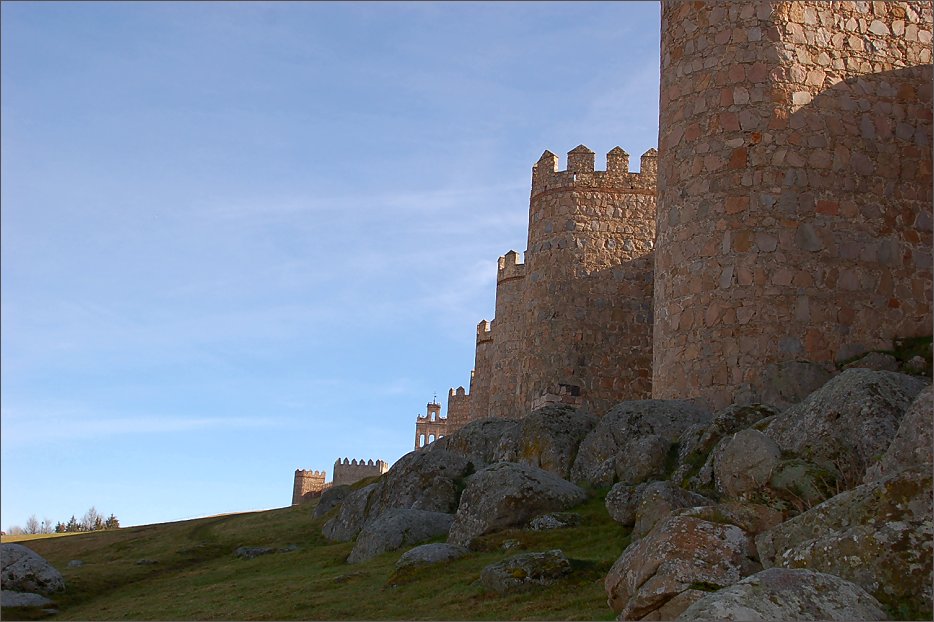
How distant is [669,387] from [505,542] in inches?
205

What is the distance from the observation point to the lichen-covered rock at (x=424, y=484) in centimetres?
1895

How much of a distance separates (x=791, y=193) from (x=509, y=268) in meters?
21.4

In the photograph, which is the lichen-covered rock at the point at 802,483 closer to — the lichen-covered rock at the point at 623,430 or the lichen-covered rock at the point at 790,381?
the lichen-covered rock at the point at 623,430

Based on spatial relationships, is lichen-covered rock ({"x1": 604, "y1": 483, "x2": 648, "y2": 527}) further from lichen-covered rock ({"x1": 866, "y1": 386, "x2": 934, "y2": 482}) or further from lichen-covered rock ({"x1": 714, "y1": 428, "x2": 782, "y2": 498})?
lichen-covered rock ({"x1": 866, "y1": 386, "x2": 934, "y2": 482})

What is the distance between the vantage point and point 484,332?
1674 inches

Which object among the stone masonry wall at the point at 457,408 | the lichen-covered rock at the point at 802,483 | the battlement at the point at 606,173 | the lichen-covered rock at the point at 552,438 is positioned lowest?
the lichen-covered rock at the point at 802,483

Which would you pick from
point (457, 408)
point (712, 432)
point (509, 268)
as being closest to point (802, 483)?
point (712, 432)

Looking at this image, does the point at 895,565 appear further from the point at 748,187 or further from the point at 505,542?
the point at 748,187

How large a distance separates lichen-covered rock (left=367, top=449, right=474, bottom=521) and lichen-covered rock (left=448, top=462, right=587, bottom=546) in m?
2.75

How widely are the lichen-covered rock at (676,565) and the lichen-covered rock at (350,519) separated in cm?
1105

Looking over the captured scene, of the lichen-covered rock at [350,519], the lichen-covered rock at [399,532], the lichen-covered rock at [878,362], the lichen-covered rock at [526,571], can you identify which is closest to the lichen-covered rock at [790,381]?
the lichen-covered rock at [878,362]

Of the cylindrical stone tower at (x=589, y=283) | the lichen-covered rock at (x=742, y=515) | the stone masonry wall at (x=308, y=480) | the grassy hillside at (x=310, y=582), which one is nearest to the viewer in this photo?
the lichen-covered rock at (x=742, y=515)

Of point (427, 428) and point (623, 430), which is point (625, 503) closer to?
point (623, 430)

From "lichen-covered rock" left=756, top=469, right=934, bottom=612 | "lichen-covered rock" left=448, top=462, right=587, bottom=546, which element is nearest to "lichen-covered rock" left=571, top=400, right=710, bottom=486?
"lichen-covered rock" left=448, top=462, right=587, bottom=546
